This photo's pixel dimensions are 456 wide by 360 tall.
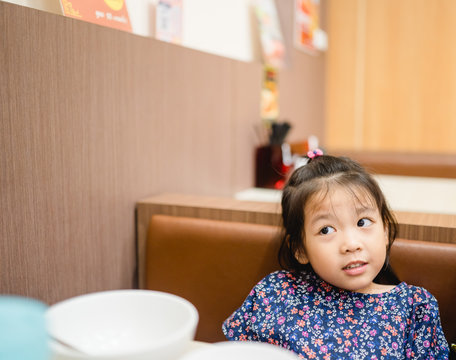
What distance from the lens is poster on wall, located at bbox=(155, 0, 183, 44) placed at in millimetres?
1858

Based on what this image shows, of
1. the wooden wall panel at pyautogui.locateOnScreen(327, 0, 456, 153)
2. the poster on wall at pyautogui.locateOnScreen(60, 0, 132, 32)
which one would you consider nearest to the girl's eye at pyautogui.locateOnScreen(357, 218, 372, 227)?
the poster on wall at pyautogui.locateOnScreen(60, 0, 132, 32)

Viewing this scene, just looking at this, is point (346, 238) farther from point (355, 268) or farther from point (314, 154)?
point (314, 154)

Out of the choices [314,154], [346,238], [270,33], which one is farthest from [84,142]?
[270,33]

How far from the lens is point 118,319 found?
807 millimetres

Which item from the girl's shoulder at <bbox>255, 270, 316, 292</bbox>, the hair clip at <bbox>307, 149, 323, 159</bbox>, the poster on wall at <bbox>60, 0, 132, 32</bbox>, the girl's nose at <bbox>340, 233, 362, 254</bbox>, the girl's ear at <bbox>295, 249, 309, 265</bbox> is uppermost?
the poster on wall at <bbox>60, 0, 132, 32</bbox>

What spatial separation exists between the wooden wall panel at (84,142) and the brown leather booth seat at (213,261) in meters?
0.13

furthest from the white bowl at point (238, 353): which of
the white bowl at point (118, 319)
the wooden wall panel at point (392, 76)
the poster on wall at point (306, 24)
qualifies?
the wooden wall panel at point (392, 76)

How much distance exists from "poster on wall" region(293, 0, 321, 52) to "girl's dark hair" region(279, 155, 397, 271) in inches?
86.6

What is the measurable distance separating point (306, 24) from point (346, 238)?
268 centimetres

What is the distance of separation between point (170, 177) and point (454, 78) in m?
2.94

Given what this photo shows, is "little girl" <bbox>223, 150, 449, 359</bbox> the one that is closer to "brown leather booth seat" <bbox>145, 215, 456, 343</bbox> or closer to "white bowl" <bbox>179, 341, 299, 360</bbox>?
"brown leather booth seat" <bbox>145, 215, 456, 343</bbox>

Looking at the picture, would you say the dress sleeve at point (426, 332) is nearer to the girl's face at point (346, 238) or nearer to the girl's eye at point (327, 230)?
the girl's face at point (346, 238)

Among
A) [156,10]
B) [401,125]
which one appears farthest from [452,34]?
[156,10]

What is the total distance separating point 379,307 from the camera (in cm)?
111
